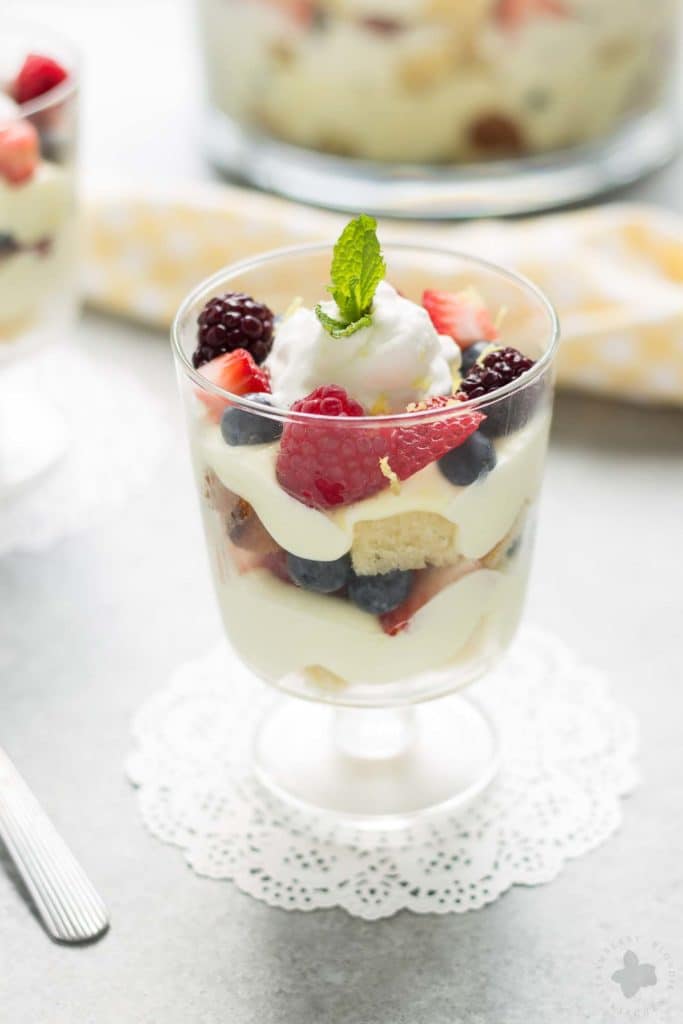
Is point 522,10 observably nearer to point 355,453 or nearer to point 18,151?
point 18,151

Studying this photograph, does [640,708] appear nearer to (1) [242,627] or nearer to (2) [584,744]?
(2) [584,744]

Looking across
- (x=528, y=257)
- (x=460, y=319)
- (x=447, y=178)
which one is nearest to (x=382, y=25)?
(x=447, y=178)

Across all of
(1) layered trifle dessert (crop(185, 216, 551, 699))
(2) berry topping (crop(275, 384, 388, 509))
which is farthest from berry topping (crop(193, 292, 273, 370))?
(2) berry topping (crop(275, 384, 388, 509))

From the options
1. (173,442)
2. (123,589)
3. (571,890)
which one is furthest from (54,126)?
(571,890)

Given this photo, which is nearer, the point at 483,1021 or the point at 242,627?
the point at 483,1021

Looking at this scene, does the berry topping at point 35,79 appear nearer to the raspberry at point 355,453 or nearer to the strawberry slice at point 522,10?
the strawberry slice at point 522,10

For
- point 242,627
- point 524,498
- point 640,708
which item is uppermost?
point 524,498

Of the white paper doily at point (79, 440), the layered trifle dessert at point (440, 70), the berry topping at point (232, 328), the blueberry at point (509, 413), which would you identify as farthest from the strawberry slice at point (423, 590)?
the layered trifle dessert at point (440, 70)
